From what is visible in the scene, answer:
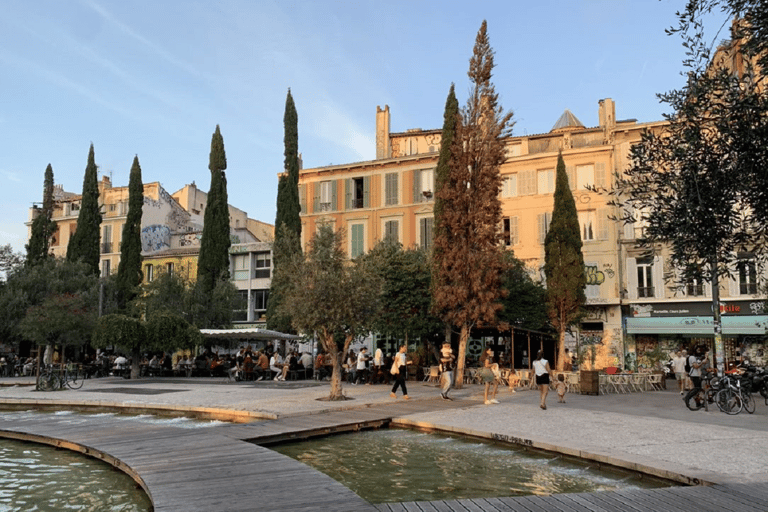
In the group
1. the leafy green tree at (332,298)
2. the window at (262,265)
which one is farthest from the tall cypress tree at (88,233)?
the leafy green tree at (332,298)

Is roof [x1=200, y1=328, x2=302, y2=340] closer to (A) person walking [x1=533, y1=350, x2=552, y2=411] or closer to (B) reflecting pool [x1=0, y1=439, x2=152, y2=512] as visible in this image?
(A) person walking [x1=533, y1=350, x2=552, y2=411]

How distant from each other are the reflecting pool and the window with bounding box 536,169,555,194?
99.4 ft

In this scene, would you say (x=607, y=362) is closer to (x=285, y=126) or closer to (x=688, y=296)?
(x=688, y=296)

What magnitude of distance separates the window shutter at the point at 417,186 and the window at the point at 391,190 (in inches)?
50.3

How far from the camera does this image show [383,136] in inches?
1693

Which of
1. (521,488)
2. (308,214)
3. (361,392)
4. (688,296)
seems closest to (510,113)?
(361,392)

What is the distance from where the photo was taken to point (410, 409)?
51.9 feet

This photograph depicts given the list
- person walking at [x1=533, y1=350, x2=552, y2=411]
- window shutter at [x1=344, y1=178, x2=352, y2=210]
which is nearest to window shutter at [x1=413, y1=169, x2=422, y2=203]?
window shutter at [x1=344, y1=178, x2=352, y2=210]

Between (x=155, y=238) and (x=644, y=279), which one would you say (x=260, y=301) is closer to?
(x=155, y=238)

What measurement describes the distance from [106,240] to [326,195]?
21.5 meters

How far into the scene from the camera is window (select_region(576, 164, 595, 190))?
118 ft

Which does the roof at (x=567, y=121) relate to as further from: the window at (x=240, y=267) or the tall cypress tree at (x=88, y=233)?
the tall cypress tree at (x=88, y=233)

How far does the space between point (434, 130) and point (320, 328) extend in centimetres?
2708

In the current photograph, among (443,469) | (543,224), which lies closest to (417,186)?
(543,224)
